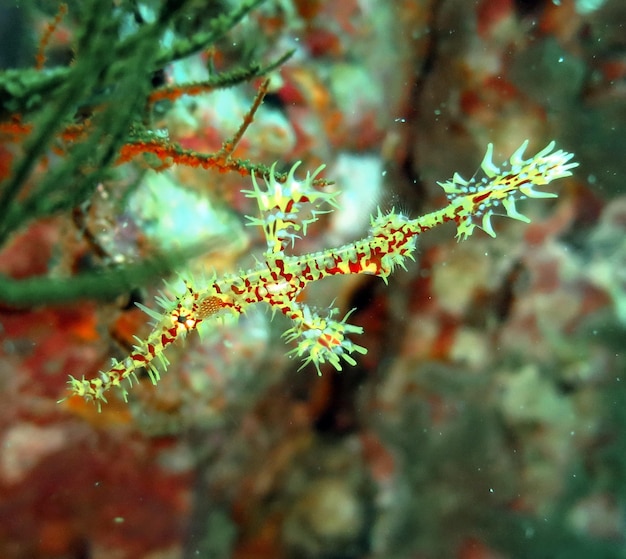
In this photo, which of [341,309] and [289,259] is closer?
[289,259]

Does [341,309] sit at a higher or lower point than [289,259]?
higher

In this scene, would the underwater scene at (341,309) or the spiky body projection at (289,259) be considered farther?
the underwater scene at (341,309)

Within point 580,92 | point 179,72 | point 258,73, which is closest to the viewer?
point 258,73

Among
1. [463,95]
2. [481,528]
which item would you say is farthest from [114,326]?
[481,528]

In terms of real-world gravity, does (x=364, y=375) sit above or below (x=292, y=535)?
above

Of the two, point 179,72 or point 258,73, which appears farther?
point 179,72

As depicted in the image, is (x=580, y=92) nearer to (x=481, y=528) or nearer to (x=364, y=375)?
(x=364, y=375)

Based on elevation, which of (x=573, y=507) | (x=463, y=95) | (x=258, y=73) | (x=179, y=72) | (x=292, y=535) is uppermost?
(x=463, y=95)

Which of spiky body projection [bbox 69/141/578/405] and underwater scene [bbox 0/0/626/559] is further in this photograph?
underwater scene [bbox 0/0/626/559]
